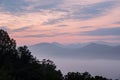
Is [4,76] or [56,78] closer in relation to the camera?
[4,76]

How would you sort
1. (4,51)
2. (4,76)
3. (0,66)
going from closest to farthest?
(4,76), (0,66), (4,51)

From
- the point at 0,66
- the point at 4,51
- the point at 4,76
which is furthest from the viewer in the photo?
the point at 4,51

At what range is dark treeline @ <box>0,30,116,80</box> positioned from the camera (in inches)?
2195

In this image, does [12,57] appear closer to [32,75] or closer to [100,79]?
[32,75]

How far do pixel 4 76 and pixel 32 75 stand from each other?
7.31 m

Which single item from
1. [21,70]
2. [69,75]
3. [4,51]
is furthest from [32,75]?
[4,51]

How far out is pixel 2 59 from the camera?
61969 mm

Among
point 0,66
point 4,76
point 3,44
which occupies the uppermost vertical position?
point 3,44

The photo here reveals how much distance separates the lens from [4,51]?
210 ft

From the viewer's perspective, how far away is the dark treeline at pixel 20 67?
5575cm

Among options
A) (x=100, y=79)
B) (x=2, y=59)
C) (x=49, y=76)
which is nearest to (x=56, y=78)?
(x=49, y=76)

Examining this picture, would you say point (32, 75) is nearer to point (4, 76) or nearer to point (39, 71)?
point (39, 71)

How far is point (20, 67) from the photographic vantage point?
5862 cm

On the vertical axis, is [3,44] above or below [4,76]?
above
